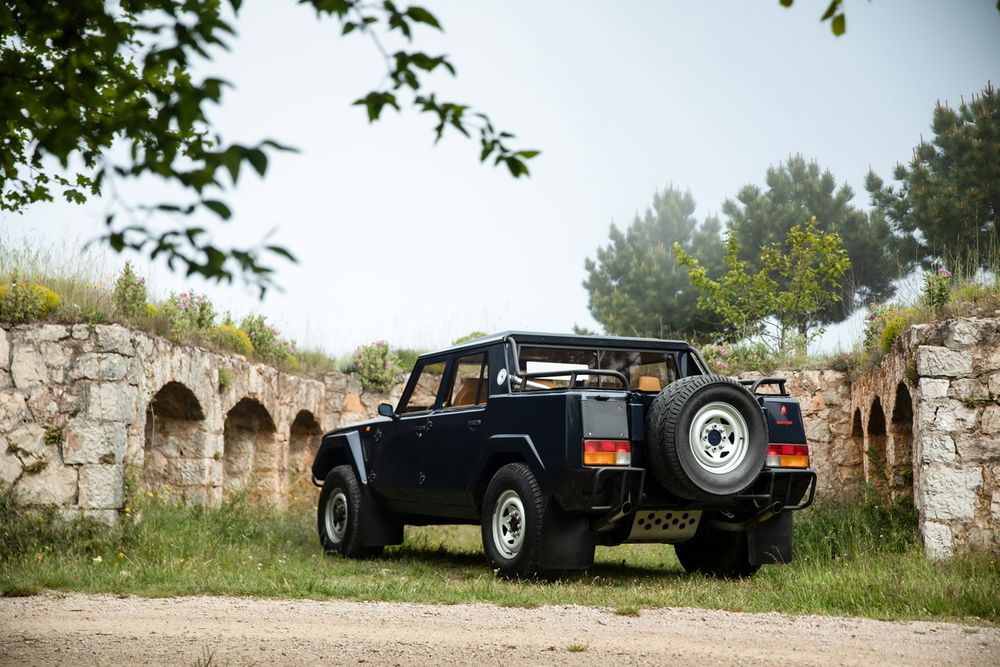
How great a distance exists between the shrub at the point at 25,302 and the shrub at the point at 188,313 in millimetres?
1808

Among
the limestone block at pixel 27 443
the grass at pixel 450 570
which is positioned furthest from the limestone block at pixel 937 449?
the limestone block at pixel 27 443

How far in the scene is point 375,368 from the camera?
16.3m

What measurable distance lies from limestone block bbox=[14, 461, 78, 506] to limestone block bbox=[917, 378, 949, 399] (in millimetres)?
7447

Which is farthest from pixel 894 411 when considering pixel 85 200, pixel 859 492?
pixel 85 200

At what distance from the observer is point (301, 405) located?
15070 millimetres

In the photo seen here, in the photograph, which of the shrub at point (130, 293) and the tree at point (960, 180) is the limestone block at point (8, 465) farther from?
the tree at point (960, 180)

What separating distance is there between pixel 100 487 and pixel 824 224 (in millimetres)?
25780

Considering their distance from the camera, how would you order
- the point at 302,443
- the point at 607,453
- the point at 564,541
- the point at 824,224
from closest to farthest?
the point at 607,453 < the point at 564,541 < the point at 302,443 < the point at 824,224

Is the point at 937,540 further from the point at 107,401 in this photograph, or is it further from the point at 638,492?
the point at 107,401

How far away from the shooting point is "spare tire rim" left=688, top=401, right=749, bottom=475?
6.97 m

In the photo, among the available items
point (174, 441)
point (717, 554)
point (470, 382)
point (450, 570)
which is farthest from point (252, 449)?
point (717, 554)

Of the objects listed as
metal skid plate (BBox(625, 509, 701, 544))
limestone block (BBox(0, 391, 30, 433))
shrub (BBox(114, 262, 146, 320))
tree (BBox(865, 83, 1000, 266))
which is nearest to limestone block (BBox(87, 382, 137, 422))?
limestone block (BBox(0, 391, 30, 433))

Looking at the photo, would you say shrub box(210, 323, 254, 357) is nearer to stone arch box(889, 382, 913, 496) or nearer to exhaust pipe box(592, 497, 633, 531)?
exhaust pipe box(592, 497, 633, 531)

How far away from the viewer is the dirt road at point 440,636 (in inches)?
185
